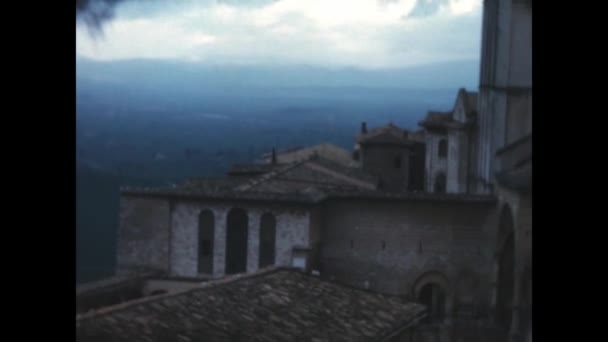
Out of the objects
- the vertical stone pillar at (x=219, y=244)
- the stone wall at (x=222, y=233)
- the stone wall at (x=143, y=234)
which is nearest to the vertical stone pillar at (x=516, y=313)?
the stone wall at (x=222, y=233)

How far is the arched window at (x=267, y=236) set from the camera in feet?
41.2

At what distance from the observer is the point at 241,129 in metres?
12.0

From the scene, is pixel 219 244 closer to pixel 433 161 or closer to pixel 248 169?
pixel 248 169

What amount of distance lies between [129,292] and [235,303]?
501cm

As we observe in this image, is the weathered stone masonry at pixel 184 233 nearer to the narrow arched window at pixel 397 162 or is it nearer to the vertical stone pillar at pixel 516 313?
the vertical stone pillar at pixel 516 313

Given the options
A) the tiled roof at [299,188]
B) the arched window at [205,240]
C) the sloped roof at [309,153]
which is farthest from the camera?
the sloped roof at [309,153]

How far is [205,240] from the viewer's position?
13.1m

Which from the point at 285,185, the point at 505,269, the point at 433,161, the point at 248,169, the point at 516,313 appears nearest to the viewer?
the point at 516,313

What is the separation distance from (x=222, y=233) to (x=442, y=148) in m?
6.80

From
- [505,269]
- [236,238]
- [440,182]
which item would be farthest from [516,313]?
[440,182]

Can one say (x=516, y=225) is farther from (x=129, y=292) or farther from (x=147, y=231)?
(x=147, y=231)

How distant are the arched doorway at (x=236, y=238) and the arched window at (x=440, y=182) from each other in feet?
20.5

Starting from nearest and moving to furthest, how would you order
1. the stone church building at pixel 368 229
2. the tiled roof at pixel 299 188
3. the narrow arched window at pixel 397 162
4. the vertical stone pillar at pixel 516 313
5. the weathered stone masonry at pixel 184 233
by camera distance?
the vertical stone pillar at pixel 516 313
the stone church building at pixel 368 229
the weathered stone masonry at pixel 184 233
the tiled roof at pixel 299 188
the narrow arched window at pixel 397 162
